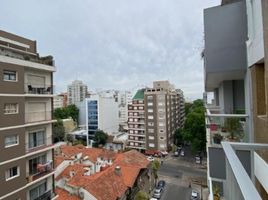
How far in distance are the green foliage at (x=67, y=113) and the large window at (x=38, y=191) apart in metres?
52.6

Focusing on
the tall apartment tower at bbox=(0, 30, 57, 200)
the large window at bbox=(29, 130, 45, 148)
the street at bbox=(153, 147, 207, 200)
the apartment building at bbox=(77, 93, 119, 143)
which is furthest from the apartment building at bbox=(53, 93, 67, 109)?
the large window at bbox=(29, 130, 45, 148)

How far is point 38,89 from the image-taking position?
13.2 metres

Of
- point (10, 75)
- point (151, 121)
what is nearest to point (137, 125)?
point (151, 121)

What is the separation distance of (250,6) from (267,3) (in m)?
1.60

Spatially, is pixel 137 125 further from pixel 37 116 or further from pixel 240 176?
pixel 240 176

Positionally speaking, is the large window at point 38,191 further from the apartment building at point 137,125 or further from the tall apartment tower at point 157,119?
the apartment building at point 137,125

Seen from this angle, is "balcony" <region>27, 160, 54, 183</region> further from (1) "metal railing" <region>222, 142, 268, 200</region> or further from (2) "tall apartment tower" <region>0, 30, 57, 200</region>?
(1) "metal railing" <region>222, 142, 268, 200</region>

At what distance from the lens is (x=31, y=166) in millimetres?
12336

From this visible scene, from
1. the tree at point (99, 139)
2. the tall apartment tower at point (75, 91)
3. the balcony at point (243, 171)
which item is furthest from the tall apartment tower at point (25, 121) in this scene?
the tall apartment tower at point (75, 91)

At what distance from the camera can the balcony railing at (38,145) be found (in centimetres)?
1205

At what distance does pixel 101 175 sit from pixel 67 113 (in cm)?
4890

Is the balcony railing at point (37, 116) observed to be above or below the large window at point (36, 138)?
above

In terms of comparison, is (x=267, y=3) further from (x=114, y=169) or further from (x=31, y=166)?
(x=114, y=169)

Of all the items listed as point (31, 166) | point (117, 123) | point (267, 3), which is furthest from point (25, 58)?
point (117, 123)
